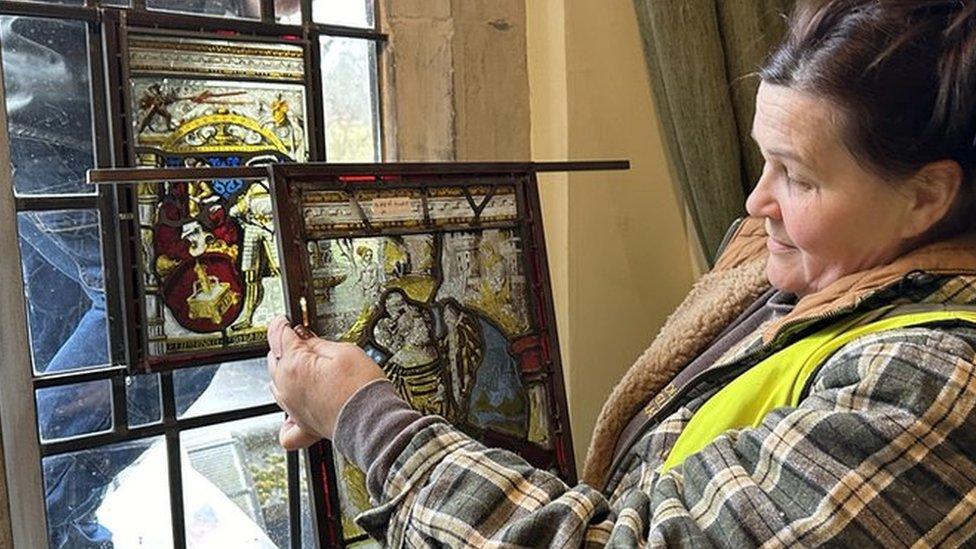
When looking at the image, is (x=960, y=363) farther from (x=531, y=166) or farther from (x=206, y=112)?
(x=206, y=112)

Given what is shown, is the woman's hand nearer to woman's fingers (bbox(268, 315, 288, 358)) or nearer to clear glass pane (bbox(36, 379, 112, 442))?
woman's fingers (bbox(268, 315, 288, 358))

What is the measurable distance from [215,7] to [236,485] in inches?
26.6

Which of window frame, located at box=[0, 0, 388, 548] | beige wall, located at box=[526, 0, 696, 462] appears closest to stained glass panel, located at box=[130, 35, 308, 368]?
window frame, located at box=[0, 0, 388, 548]

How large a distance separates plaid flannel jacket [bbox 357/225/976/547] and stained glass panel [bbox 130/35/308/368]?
A: 1.71 feet

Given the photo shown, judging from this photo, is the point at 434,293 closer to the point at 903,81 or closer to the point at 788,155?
the point at 788,155

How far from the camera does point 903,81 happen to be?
65 centimetres

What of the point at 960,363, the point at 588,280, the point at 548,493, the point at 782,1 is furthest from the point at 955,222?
the point at 782,1

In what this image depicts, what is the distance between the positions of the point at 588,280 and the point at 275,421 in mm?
571

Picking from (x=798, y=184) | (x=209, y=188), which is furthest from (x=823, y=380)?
(x=209, y=188)

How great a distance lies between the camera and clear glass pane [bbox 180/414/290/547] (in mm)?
1249

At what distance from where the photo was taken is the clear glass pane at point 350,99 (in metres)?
1.30

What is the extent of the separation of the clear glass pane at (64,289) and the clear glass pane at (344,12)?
43 cm

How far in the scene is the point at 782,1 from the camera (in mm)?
1534

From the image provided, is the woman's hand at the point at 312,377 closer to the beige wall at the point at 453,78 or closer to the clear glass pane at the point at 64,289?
the clear glass pane at the point at 64,289
